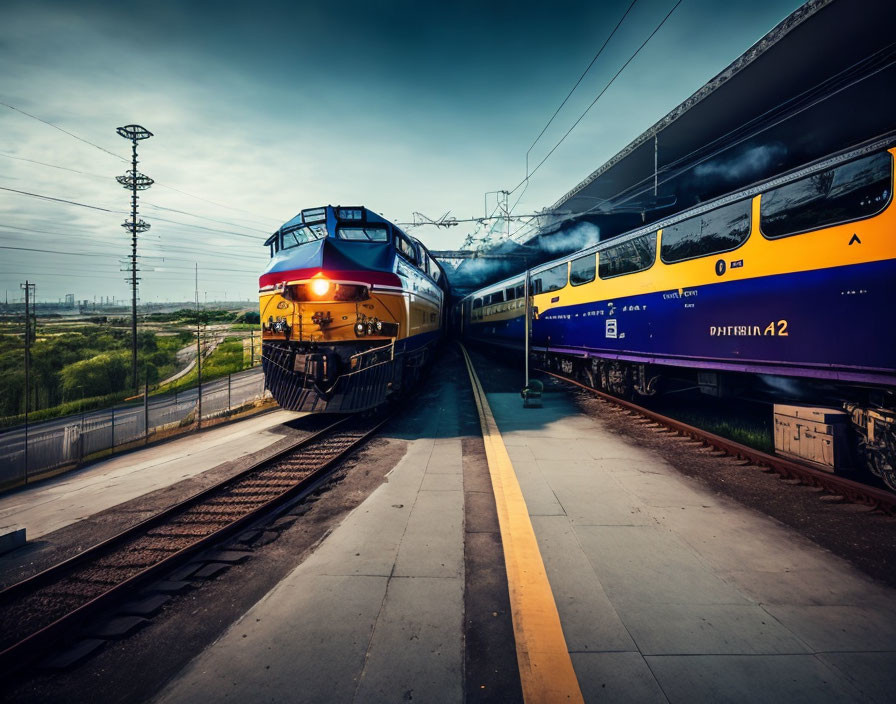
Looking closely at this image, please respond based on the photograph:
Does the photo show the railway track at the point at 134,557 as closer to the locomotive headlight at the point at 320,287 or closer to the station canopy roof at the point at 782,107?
the locomotive headlight at the point at 320,287

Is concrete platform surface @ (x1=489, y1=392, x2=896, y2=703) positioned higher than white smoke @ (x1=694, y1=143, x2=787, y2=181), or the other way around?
white smoke @ (x1=694, y1=143, x2=787, y2=181)

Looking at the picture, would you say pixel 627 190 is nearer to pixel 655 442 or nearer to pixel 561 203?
pixel 561 203

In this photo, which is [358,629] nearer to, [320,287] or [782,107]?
[320,287]

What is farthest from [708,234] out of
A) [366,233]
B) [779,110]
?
[779,110]

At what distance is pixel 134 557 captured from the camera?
4.14m

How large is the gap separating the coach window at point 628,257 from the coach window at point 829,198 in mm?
2513

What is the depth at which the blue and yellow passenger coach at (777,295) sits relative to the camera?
15.0 feet

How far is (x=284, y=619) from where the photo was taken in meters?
2.97

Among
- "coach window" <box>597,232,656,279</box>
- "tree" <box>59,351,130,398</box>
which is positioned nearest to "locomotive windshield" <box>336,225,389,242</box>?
"coach window" <box>597,232,656,279</box>

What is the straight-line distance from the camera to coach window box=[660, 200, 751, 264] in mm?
6262

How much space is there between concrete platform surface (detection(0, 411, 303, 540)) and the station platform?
408cm

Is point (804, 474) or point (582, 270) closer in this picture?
point (804, 474)

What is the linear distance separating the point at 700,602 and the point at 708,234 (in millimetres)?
6117

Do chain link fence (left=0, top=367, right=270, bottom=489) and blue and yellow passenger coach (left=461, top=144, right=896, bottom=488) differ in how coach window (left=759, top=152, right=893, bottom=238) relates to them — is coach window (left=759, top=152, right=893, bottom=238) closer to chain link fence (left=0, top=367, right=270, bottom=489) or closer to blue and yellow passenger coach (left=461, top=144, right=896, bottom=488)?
blue and yellow passenger coach (left=461, top=144, right=896, bottom=488)
